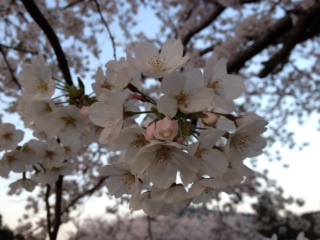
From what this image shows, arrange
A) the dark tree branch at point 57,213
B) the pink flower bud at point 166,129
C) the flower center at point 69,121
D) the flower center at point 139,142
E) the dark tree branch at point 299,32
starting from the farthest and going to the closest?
the dark tree branch at point 299,32
the dark tree branch at point 57,213
the flower center at point 69,121
the flower center at point 139,142
the pink flower bud at point 166,129

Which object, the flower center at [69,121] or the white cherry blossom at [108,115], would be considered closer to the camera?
the white cherry blossom at [108,115]

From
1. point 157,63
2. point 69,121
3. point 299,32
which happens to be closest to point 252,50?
point 299,32

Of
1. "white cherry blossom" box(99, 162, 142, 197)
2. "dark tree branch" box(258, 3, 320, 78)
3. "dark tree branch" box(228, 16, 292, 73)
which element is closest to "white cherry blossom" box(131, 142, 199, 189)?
"white cherry blossom" box(99, 162, 142, 197)

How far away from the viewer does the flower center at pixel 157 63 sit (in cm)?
99

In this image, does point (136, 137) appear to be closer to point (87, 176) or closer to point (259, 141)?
point (259, 141)

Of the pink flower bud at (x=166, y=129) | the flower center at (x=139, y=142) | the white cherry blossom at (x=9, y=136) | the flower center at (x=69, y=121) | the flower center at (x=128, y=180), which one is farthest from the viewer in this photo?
the white cherry blossom at (x=9, y=136)

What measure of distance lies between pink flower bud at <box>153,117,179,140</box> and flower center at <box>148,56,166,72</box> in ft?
0.65

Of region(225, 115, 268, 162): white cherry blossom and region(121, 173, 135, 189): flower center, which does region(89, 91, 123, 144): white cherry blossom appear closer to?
region(121, 173, 135, 189): flower center

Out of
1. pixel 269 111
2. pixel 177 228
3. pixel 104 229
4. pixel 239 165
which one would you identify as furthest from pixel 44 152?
pixel 177 228

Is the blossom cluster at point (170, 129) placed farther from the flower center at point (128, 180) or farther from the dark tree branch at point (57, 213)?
the dark tree branch at point (57, 213)

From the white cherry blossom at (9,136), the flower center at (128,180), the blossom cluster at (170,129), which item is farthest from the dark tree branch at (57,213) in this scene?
the flower center at (128,180)

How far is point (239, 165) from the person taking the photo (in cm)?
97

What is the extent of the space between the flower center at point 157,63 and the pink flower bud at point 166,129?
20 centimetres

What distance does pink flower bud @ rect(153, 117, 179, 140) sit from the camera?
827 mm
